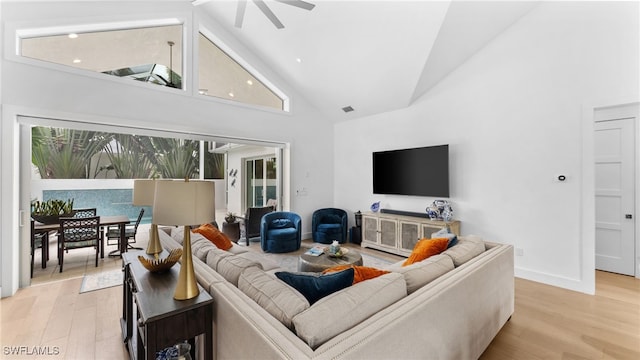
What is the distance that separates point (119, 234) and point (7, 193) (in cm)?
158

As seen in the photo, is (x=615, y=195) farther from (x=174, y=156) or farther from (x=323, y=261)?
(x=174, y=156)

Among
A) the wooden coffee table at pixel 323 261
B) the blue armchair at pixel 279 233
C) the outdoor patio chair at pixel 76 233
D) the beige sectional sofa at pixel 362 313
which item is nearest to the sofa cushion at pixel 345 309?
the beige sectional sofa at pixel 362 313

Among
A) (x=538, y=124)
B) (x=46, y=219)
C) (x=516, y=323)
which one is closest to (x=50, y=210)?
(x=46, y=219)

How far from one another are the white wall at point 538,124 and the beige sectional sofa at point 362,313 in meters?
2.11

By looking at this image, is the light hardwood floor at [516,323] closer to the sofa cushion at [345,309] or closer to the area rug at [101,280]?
the area rug at [101,280]

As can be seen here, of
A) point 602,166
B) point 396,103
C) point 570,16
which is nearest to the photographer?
point 570,16

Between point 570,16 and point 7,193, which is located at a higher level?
point 570,16

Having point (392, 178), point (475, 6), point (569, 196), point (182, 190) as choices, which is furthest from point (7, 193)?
point (569, 196)

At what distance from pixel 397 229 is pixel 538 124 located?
252 centimetres

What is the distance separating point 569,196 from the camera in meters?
3.32

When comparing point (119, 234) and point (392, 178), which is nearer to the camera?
point (119, 234)

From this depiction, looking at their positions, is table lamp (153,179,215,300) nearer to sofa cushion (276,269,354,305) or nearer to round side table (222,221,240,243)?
sofa cushion (276,269,354,305)

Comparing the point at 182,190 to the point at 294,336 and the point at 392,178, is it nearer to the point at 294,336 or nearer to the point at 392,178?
the point at 294,336

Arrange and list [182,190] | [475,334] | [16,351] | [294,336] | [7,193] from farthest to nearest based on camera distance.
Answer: [7,193]
[16,351]
[475,334]
[182,190]
[294,336]
